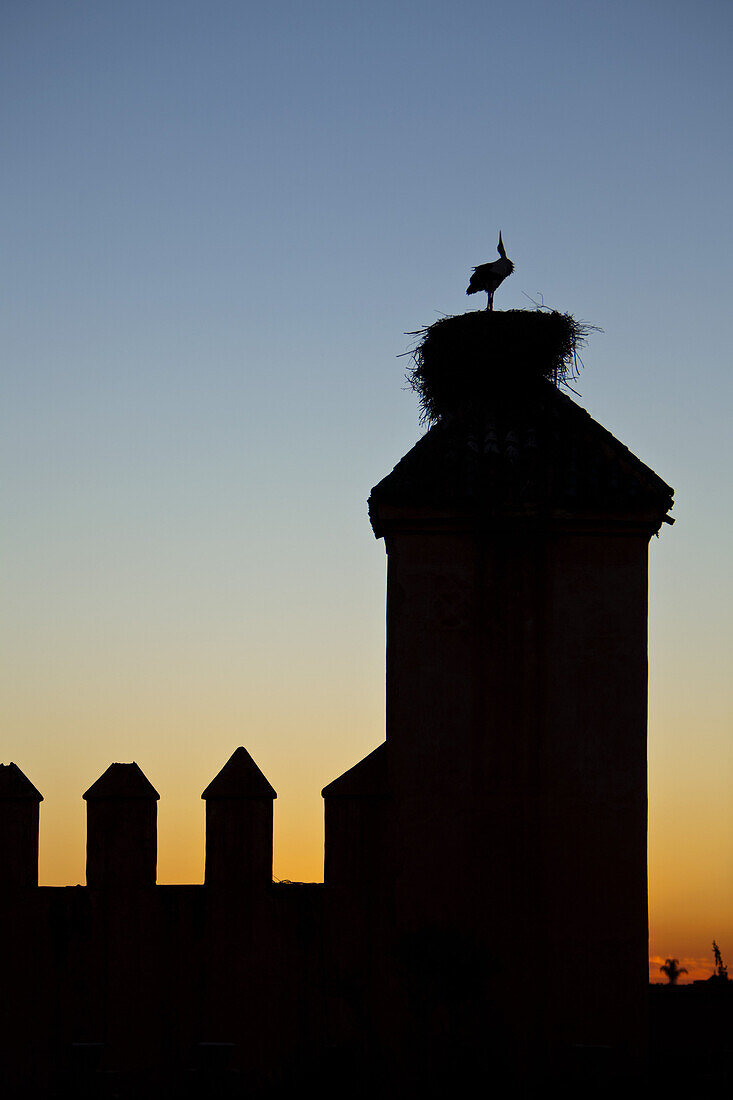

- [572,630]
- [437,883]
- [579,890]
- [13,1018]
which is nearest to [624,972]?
[579,890]

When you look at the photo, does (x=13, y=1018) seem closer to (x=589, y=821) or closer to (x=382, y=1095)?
(x=382, y=1095)

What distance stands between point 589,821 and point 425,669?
66.9 inches

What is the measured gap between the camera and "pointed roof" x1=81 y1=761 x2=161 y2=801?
11797 mm

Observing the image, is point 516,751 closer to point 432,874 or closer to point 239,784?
point 432,874

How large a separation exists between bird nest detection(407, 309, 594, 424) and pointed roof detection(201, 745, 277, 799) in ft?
11.9

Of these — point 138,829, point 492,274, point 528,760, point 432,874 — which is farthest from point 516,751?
point 492,274

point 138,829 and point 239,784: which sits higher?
point 239,784

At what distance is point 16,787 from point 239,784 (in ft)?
5.70

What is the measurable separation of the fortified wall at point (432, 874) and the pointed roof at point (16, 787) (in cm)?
2

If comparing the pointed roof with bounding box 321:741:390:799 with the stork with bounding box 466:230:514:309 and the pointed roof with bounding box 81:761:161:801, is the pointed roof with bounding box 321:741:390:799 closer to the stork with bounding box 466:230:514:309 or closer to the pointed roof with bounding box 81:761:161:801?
the pointed roof with bounding box 81:761:161:801

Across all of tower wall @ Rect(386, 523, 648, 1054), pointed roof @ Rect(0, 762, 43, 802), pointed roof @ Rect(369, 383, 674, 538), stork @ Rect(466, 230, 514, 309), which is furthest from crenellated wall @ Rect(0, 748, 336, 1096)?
stork @ Rect(466, 230, 514, 309)

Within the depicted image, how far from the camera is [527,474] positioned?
40.7 feet

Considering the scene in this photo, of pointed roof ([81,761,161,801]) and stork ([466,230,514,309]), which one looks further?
stork ([466,230,514,309])

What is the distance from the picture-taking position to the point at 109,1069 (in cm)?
1125
